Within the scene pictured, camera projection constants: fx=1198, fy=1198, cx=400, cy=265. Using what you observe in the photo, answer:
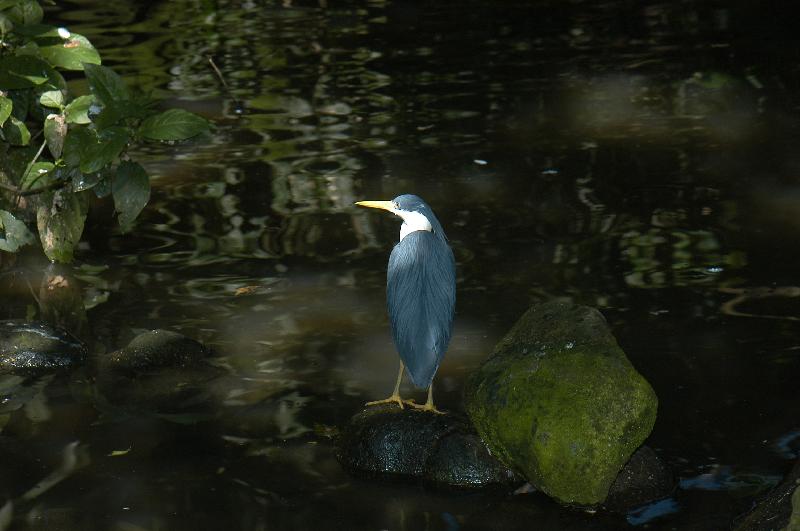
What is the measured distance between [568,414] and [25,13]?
312 cm

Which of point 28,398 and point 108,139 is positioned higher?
point 108,139

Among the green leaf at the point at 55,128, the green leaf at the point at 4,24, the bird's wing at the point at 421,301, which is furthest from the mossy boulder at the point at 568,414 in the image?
the green leaf at the point at 4,24

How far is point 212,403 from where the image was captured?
5.08 m

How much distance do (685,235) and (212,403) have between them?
2.94 meters

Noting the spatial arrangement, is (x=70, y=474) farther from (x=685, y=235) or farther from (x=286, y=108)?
(x=286, y=108)

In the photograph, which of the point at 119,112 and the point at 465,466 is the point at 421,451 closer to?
the point at 465,466

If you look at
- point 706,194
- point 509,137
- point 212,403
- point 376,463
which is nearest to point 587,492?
point 376,463

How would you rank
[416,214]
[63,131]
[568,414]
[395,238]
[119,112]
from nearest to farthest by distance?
[568,414] < [416,214] < [119,112] < [63,131] < [395,238]

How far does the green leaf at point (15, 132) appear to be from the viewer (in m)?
5.52

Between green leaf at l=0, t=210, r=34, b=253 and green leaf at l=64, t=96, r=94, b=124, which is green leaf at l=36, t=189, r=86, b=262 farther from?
green leaf at l=64, t=96, r=94, b=124

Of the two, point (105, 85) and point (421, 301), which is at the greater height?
point (105, 85)

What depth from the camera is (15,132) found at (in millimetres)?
5625

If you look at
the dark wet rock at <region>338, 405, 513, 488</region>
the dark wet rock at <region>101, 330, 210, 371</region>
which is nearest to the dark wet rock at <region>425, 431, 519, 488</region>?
the dark wet rock at <region>338, 405, 513, 488</region>

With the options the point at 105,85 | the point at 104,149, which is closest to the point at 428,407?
the point at 104,149
